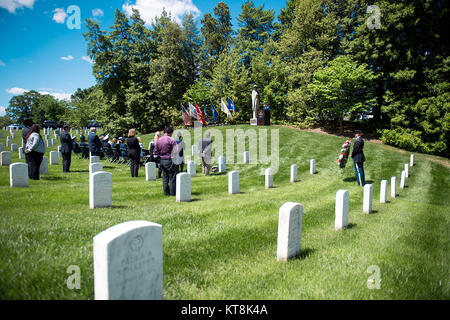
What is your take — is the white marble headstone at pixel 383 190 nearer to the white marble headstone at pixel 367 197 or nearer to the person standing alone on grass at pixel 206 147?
the white marble headstone at pixel 367 197

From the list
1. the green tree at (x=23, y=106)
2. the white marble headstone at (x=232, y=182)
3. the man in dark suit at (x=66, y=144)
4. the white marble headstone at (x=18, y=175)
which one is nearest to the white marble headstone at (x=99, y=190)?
the white marble headstone at (x=18, y=175)

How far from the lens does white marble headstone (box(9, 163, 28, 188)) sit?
7.16 m

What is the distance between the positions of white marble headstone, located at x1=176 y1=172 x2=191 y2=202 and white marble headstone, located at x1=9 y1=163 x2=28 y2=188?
4792mm

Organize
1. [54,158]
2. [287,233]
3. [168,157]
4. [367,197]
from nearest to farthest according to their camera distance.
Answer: [287,233], [367,197], [168,157], [54,158]

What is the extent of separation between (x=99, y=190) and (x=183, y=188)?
7.49ft

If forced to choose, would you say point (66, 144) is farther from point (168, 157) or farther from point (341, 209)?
point (341, 209)

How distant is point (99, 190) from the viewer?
5.81 m

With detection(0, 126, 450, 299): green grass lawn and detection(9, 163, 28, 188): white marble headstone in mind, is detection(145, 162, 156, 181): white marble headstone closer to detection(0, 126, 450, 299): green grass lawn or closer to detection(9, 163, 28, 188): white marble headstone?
detection(0, 126, 450, 299): green grass lawn

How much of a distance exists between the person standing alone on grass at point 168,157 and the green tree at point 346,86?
81.8 ft

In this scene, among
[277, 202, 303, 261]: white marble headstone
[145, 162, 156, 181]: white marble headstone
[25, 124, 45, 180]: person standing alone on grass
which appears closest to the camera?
[277, 202, 303, 261]: white marble headstone

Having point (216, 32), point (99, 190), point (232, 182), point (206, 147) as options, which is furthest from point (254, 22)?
point (99, 190)

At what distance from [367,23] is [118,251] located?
3372cm

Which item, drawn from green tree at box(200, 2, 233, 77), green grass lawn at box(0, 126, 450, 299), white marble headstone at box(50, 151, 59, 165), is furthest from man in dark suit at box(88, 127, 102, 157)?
green tree at box(200, 2, 233, 77)

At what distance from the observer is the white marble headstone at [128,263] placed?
2.15 m
